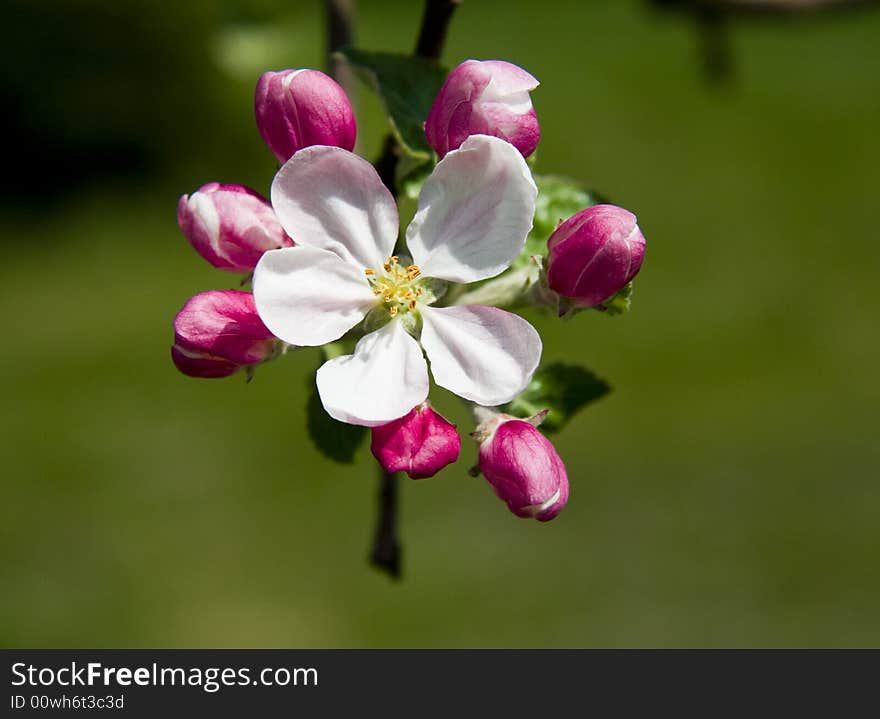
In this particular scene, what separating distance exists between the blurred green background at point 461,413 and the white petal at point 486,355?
192cm

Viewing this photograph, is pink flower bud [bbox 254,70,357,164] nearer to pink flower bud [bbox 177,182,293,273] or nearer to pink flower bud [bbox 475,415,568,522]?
pink flower bud [bbox 177,182,293,273]

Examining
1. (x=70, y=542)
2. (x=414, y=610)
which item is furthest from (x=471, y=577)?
(x=70, y=542)

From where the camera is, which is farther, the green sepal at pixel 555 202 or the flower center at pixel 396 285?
the green sepal at pixel 555 202

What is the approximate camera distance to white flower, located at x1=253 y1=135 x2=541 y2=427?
886 mm

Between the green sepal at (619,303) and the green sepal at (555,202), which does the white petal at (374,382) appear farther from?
the green sepal at (555,202)

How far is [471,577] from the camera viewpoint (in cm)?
340

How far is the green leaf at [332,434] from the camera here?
1.02m

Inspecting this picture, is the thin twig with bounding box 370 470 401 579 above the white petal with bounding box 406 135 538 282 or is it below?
below

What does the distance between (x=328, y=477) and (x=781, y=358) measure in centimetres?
177

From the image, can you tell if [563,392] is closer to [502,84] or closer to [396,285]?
[396,285]

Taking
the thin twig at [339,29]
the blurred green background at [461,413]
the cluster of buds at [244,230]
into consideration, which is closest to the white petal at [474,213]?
the cluster of buds at [244,230]

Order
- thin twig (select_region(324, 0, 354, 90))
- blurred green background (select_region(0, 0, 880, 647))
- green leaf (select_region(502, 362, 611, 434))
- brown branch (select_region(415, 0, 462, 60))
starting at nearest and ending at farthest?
1. brown branch (select_region(415, 0, 462, 60))
2. green leaf (select_region(502, 362, 611, 434))
3. thin twig (select_region(324, 0, 354, 90))
4. blurred green background (select_region(0, 0, 880, 647))

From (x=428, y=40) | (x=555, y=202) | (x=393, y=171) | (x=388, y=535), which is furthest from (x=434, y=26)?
(x=388, y=535)

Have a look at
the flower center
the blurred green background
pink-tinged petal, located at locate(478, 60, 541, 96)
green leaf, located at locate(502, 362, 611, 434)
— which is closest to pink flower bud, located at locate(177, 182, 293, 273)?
the flower center
